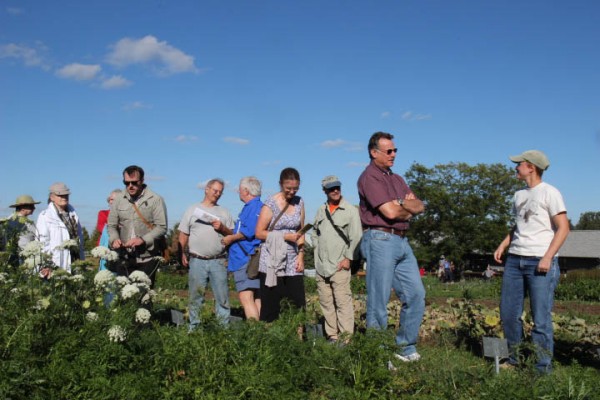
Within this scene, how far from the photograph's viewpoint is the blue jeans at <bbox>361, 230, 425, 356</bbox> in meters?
4.94

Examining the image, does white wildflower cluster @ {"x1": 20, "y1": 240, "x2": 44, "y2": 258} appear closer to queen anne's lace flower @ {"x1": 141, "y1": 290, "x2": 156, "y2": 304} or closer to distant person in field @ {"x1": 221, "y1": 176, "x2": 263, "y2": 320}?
queen anne's lace flower @ {"x1": 141, "y1": 290, "x2": 156, "y2": 304}

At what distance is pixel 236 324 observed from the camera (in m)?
4.11

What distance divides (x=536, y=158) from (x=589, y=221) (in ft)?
495

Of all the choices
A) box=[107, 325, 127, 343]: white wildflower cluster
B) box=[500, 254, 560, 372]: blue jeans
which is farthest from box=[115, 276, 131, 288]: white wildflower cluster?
box=[500, 254, 560, 372]: blue jeans

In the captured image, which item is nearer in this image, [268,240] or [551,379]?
[551,379]

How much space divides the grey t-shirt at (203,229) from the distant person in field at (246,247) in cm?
12

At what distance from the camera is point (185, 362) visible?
12.0 ft

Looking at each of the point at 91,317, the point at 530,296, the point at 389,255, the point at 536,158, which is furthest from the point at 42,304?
the point at 536,158

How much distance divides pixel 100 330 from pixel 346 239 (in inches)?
117

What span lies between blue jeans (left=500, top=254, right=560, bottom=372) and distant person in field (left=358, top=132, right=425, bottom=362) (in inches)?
30.0

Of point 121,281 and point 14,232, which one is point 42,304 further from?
point 14,232

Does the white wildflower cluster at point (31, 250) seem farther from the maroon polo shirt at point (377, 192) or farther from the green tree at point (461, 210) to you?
the green tree at point (461, 210)

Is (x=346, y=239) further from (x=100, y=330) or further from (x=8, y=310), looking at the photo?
(x=8, y=310)

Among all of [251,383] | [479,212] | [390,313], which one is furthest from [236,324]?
[479,212]
